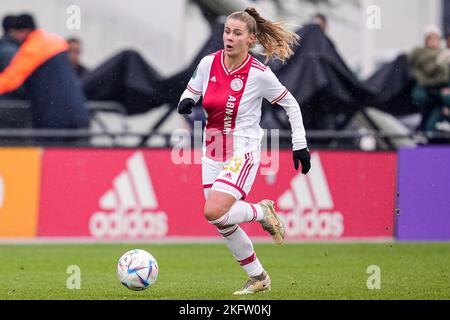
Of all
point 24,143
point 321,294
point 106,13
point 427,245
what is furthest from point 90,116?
point 321,294

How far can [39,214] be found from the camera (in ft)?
51.0

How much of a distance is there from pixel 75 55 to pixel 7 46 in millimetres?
1556

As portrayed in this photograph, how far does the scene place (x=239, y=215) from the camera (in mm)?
10000

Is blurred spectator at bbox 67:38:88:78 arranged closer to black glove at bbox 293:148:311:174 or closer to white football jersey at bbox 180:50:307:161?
white football jersey at bbox 180:50:307:161

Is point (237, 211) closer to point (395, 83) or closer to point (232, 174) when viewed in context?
point (232, 174)

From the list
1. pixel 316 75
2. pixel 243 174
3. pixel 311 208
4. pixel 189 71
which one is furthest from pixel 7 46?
pixel 243 174

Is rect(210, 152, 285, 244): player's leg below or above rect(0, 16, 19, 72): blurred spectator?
below

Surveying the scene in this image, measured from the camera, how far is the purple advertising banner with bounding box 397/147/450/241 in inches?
622

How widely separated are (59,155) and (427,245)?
462cm

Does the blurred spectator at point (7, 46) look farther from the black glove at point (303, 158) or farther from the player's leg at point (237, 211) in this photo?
the black glove at point (303, 158)

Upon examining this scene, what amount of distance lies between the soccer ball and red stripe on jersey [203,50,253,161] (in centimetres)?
103

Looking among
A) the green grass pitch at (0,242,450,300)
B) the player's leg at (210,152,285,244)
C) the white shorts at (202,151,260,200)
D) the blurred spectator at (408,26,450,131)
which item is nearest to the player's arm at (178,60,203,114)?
the white shorts at (202,151,260,200)

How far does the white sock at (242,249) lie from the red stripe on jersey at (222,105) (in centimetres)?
61
